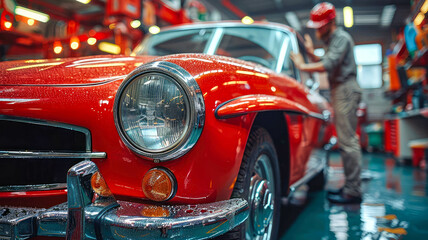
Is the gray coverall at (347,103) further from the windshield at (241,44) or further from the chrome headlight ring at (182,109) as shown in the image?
the chrome headlight ring at (182,109)

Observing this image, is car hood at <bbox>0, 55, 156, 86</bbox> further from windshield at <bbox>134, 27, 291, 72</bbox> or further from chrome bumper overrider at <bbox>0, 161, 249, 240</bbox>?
windshield at <bbox>134, 27, 291, 72</bbox>

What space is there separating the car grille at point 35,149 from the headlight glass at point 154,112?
8.3 inches

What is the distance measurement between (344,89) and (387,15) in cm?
1009

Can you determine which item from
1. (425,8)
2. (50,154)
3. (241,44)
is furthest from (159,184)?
(425,8)

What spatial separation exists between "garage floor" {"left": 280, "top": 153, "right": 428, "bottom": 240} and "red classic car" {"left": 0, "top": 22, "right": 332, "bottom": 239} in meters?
0.92

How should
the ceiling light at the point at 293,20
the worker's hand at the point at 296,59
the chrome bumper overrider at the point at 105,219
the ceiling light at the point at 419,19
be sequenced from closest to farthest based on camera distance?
1. the chrome bumper overrider at the point at 105,219
2. the worker's hand at the point at 296,59
3. the ceiling light at the point at 419,19
4. the ceiling light at the point at 293,20

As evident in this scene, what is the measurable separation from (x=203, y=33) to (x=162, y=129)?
4.62ft

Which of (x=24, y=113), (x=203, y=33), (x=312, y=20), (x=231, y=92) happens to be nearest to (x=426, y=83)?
(x=312, y=20)

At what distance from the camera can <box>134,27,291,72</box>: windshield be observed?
220cm

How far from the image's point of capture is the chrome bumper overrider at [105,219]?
0.93 metres

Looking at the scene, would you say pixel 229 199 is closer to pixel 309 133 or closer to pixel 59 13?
pixel 309 133

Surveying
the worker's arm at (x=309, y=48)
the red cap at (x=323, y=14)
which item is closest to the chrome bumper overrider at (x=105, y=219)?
the red cap at (x=323, y=14)

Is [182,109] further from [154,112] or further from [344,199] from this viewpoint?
[344,199]

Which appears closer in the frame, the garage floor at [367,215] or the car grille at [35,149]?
the car grille at [35,149]
